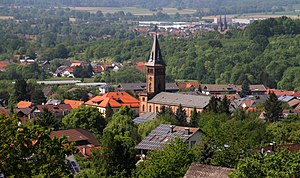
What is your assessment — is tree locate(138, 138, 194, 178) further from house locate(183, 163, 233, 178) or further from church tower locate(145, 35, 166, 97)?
church tower locate(145, 35, 166, 97)

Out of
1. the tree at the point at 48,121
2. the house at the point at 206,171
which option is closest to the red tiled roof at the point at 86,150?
the tree at the point at 48,121

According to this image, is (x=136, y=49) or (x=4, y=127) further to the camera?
(x=136, y=49)

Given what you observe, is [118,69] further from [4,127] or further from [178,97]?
[4,127]

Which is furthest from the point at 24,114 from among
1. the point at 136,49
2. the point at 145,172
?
the point at 136,49

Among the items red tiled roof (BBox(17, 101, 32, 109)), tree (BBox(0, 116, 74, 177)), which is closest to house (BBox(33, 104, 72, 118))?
red tiled roof (BBox(17, 101, 32, 109))

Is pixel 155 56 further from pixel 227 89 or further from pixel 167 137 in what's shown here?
pixel 167 137

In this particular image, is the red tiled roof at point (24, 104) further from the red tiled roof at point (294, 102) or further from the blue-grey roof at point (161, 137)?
the blue-grey roof at point (161, 137)

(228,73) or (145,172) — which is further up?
(145,172)
